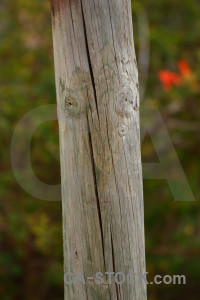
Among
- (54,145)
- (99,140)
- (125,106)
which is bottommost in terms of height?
(99,140)

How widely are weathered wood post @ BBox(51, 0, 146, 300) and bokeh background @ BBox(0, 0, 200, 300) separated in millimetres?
3036

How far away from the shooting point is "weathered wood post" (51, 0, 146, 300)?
7.71 ft

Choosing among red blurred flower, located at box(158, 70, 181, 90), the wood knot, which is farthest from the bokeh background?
the wood knot

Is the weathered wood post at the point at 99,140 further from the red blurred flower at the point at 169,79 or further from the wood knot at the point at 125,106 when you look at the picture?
the red blurred flower at the point at 169,79

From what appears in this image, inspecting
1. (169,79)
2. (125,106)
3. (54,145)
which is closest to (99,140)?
(125,106)

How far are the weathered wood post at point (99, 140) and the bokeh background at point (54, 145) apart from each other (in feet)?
9.96

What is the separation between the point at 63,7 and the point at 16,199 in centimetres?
400

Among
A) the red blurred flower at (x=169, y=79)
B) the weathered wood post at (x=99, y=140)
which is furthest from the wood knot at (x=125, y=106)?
the red blurred flower at (x=169, y=79)

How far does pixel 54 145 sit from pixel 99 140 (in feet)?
10.7

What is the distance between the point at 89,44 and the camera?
2.34 metres

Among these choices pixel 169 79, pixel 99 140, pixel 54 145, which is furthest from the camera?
pixel 54 145

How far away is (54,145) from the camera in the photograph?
562cm

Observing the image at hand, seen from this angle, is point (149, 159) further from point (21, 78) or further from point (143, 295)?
point (143, 295)

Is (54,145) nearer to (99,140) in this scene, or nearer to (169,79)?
(169,79)
